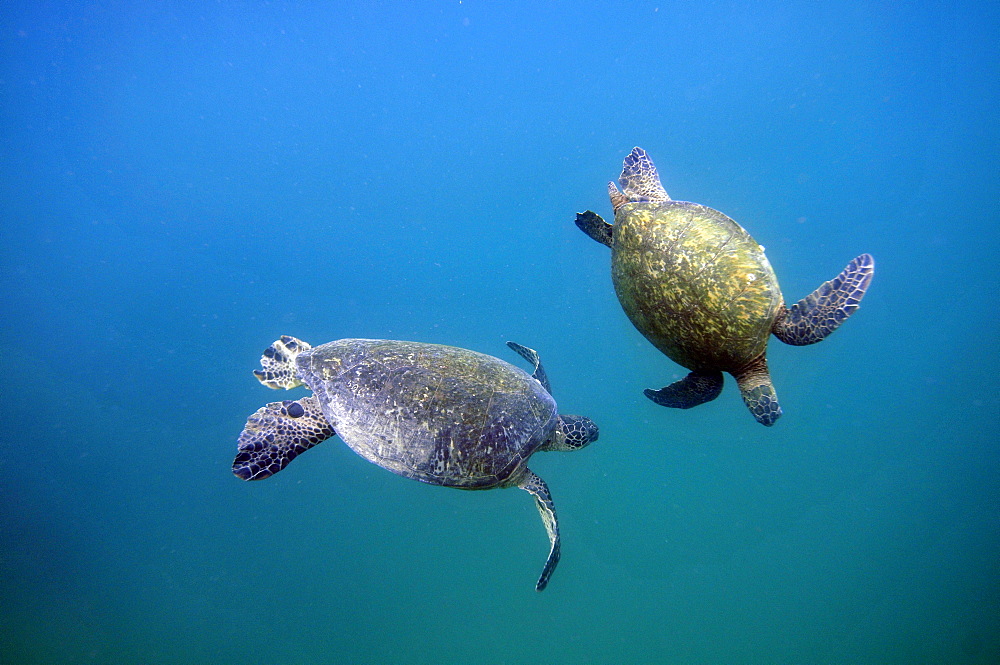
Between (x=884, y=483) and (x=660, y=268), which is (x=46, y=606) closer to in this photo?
(x=660, y=268)

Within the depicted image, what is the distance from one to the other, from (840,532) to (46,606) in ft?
69.7

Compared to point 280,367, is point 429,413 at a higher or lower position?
lower

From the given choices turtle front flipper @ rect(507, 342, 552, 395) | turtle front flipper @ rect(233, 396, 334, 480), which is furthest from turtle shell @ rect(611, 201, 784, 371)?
turtle front flipper @ rect(233, 396, 334, 480)

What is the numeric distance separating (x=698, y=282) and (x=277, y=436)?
4.10 meters

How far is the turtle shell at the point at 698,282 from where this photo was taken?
3666 mm

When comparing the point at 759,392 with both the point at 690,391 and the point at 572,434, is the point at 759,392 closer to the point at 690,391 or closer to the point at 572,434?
the point at 690,391

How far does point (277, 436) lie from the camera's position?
4082 mm

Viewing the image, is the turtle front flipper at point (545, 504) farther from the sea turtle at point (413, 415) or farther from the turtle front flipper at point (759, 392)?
the turtle front flipper at point (759, 392)

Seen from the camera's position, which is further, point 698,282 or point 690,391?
point 690,391

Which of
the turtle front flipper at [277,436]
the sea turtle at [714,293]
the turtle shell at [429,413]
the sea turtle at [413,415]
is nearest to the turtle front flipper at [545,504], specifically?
the sea turtle at [413,415]

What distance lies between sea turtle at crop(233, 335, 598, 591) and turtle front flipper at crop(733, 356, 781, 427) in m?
1.89

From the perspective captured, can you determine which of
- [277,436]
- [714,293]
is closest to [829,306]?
[714,293]

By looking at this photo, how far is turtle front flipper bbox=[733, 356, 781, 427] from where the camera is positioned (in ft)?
13.0

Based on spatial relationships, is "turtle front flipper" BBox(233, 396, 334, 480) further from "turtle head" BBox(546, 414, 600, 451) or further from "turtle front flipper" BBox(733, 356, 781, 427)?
"turtle front flipper" BBox(733, 356, 781, 427)
